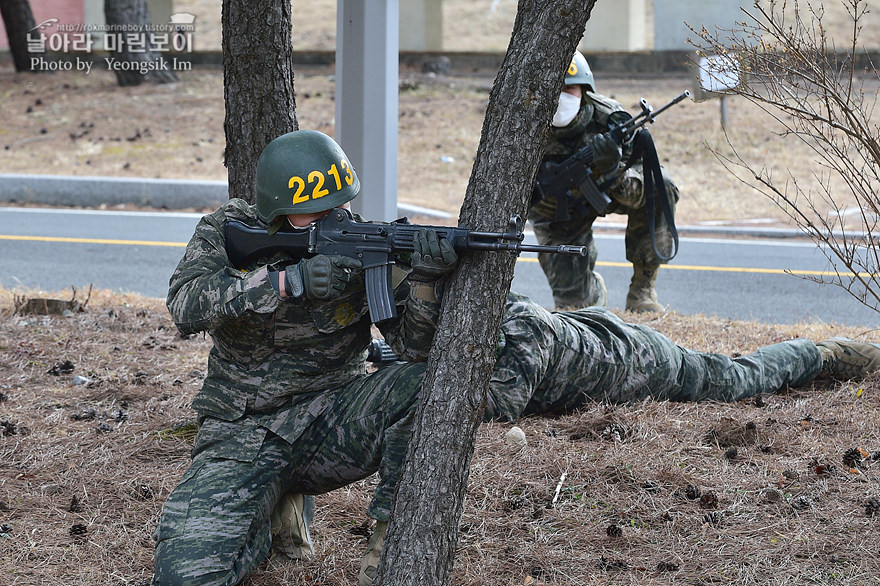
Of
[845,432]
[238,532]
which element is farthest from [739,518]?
[238,532]

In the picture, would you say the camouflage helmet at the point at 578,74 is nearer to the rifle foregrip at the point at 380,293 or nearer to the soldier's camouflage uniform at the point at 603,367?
the soldier's camouflage uniform at the point at 603,367

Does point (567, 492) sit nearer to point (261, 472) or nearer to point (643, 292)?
point (261, 472)

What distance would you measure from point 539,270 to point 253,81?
5.42m


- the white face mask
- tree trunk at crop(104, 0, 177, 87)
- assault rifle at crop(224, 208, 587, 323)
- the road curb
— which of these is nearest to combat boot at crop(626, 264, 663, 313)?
the white face mask

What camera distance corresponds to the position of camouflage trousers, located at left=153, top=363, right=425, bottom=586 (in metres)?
2.89

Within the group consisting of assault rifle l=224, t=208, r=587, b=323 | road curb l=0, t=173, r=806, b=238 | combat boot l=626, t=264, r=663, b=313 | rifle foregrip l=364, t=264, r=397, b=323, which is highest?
assault rifle l=224, t=208, r=587, b=323

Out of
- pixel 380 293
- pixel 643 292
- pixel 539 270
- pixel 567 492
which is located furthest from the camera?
pixel 539 270

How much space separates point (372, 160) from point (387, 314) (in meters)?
2.37

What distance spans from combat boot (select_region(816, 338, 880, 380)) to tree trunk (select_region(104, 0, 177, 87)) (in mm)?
13195

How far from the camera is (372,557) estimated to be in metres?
2.98

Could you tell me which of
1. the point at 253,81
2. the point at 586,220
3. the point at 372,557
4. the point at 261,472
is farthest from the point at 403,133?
the point at 372,557

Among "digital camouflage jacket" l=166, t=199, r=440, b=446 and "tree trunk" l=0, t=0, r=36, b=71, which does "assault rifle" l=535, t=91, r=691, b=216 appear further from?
"tree trunk" l=0, t=0, r=36, b=71

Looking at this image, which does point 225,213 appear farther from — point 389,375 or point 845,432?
point 845,432

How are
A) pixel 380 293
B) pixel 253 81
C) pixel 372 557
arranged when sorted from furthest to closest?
pixel 253 81, pixel 380 293, pixel 372 557
